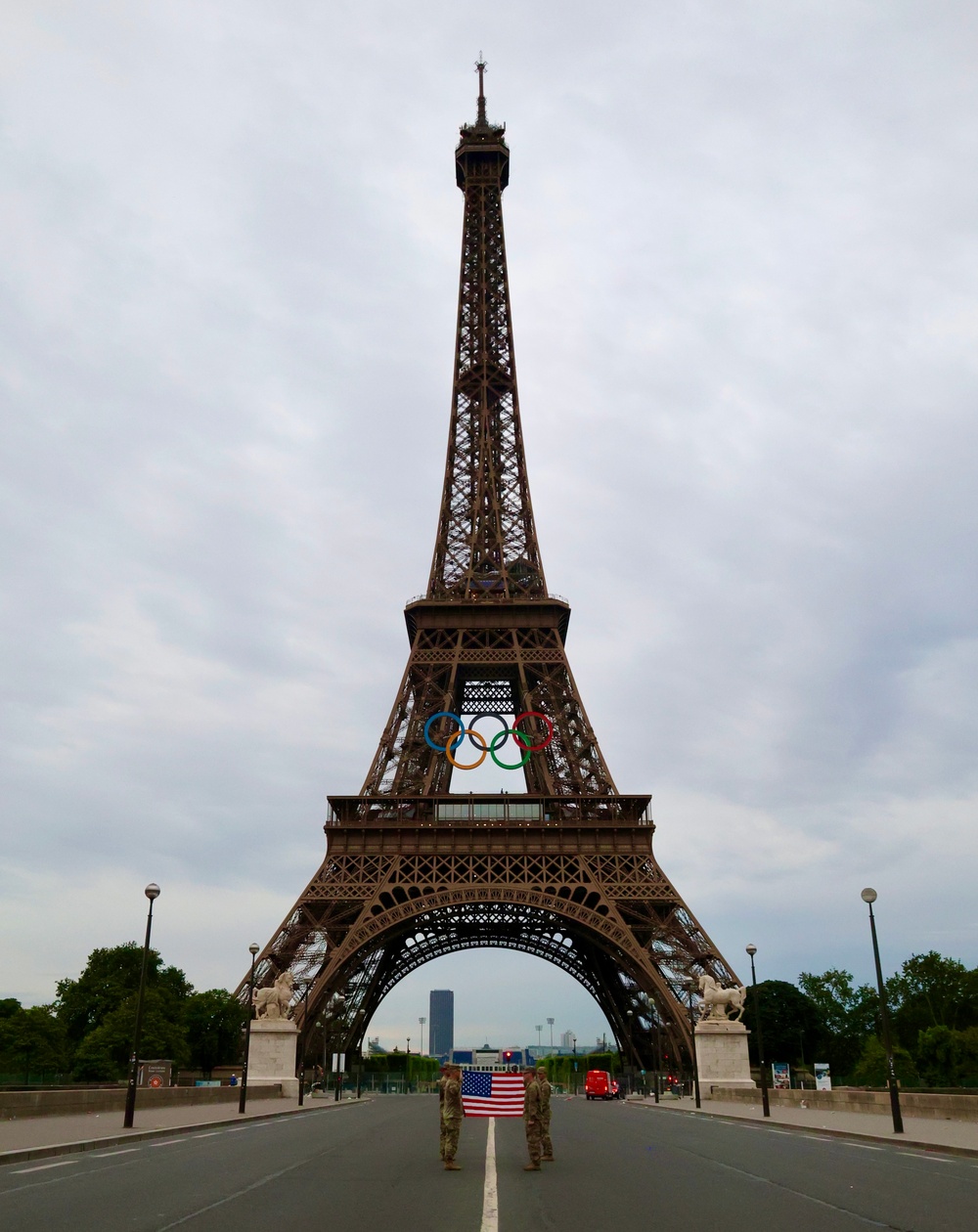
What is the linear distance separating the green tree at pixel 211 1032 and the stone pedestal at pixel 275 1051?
2543 centimetres

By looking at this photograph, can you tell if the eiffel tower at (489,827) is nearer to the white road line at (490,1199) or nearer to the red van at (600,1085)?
the red van at (600,1085)

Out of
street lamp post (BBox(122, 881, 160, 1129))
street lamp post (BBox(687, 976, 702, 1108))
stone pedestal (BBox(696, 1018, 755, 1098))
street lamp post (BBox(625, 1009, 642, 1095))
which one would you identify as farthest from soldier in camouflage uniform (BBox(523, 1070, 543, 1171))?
street lamp post (BBox(625, 1009, 642, 1095))

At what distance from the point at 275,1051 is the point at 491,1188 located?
140 feet

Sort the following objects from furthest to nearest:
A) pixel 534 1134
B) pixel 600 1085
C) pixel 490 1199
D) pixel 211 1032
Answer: pixel 211 1032 < pixel 600 1085 < pixel 534 1134 < pixel 490 1199

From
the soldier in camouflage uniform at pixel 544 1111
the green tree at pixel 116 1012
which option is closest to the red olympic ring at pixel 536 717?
the green tree at pixel 116 1012

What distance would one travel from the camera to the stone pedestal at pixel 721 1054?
2151 inches

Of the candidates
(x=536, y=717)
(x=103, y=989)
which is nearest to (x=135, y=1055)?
(x=536, y=717)

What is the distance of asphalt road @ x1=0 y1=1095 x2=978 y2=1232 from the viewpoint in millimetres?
11438

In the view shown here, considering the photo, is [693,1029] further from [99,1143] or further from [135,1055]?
[99,1143]

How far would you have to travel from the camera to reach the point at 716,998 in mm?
54062

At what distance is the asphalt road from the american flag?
89 centimetres

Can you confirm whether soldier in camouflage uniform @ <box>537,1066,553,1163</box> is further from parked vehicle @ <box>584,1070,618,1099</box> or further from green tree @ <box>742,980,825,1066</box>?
green tree @ <box>742,980,825,1066</box>

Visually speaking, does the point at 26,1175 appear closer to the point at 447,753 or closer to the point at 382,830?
the point at 382,830

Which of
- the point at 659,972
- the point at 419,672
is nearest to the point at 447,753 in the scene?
the point at 419,672
